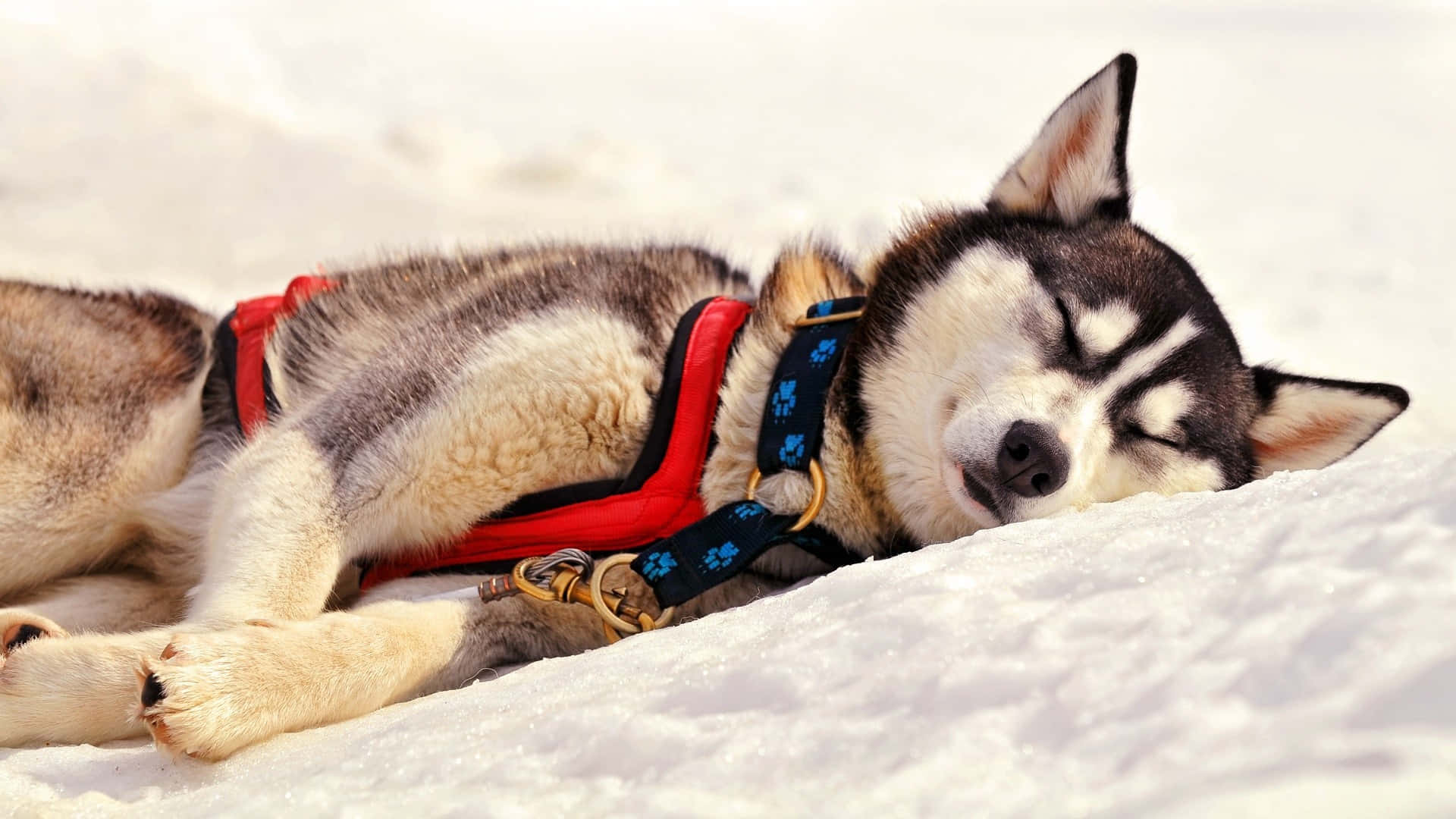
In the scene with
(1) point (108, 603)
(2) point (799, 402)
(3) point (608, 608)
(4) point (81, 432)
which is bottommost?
(3) point (608, 608)

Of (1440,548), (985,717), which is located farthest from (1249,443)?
(985,717)

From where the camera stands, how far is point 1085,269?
2535 millimetres

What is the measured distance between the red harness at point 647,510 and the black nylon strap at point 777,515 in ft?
0.41

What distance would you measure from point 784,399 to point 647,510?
1.26 ft

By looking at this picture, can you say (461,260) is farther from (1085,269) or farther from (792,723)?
(792,723)

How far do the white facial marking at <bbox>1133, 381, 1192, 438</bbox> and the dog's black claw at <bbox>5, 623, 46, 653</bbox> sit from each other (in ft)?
7.83

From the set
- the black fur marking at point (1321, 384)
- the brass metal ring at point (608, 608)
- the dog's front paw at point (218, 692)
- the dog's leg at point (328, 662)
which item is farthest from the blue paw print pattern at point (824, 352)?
the dog's front paw at point (218, 692)

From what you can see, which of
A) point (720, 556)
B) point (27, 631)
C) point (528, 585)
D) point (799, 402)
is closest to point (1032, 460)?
point (799, 402)

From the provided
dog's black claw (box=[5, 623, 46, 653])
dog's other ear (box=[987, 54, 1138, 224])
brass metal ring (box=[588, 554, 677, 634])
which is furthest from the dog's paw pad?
dog's other ear (box=[987, 54, 1138, 224])

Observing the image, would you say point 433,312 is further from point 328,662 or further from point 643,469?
point 328,662

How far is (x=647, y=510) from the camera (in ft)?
7.68

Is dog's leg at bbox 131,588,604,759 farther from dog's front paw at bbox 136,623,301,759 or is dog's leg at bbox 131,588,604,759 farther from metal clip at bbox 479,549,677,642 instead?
metal clip at bbox 479,549,677,642

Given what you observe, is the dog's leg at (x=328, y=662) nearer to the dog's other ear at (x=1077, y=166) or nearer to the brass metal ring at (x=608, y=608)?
the brass metal ring at (x=608, y=608)

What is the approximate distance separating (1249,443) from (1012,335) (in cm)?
71
